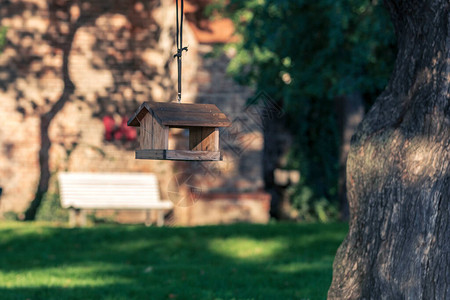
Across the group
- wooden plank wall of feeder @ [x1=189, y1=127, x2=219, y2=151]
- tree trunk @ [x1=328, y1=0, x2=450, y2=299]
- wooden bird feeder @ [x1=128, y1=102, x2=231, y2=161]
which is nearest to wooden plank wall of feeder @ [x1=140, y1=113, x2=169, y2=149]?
A: wooden bird feeder @ [x1=128, y1=102, x2=231, y2=161]

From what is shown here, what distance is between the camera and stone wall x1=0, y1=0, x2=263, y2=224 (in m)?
15.4

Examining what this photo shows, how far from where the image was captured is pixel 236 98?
50.5 ft

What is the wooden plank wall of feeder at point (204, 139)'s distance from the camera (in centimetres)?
455

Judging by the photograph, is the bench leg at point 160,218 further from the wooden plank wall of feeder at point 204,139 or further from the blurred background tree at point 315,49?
the wooden plank wall of feeder at point 204,139

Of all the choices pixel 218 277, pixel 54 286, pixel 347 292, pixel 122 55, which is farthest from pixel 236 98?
pixel 347 292

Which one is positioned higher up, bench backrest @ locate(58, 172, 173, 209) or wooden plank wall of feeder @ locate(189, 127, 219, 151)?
wooden plank wall of feeder @ locate(189, 127, 219, 151)

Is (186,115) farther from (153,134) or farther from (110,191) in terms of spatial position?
(110,191)

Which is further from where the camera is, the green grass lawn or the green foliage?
the green foliage

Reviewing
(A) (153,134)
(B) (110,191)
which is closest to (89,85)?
(B) (110,191)

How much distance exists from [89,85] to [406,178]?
1157cm

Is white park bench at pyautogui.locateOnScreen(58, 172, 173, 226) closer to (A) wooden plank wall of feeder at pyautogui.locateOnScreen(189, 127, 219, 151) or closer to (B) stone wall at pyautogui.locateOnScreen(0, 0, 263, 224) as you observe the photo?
(B) stone wall at pyautogui.locateOnScreen(0, 0, 263, 224)

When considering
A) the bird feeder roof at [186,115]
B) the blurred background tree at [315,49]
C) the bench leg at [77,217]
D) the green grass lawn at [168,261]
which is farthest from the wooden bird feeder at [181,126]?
the bench leg at [77,217]

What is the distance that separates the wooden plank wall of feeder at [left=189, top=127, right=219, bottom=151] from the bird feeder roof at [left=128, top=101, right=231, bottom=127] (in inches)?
5.0

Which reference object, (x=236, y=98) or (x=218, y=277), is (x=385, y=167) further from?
(x=236, y=98)
